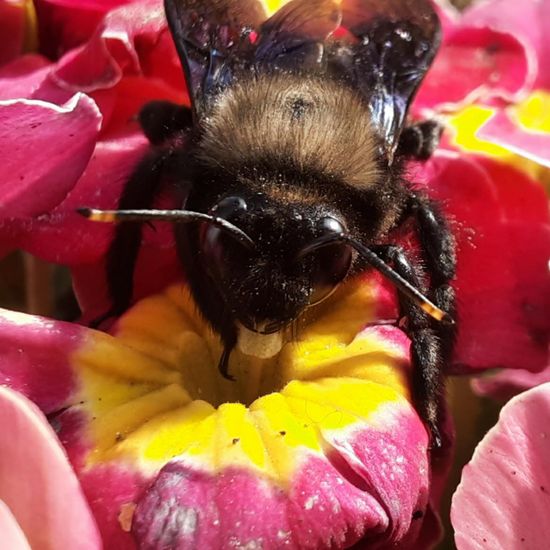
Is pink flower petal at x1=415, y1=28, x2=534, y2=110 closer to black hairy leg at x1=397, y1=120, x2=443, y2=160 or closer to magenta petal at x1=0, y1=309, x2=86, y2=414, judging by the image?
black hairy leg at x1=397, y1=120, x2=443, y2=160

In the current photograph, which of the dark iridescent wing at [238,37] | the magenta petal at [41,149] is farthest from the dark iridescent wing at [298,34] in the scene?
the magenta petal at [41,149]

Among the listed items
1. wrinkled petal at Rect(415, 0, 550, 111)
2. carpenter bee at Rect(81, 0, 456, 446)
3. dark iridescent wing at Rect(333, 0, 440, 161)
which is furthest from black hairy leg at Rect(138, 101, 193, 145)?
wrinkled petal at Rect(415, 0, 550, 111)

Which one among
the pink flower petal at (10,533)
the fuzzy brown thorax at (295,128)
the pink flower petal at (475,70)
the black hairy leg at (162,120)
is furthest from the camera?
the pink flower petal at (475,70)

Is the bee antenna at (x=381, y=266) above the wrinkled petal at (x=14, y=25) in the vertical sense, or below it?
above

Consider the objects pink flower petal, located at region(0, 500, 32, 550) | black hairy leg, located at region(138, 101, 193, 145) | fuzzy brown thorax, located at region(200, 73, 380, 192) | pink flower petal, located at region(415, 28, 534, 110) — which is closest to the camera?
pink flower petal, located at region(0, 500, 32, 550)

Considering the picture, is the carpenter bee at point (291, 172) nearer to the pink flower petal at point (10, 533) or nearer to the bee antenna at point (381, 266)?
the bee antenna at point (381, 266)

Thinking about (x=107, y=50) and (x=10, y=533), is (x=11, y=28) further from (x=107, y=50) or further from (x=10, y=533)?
(x=10, y=533)

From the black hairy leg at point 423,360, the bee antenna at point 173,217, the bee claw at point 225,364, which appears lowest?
the bee claw at point 225,364
